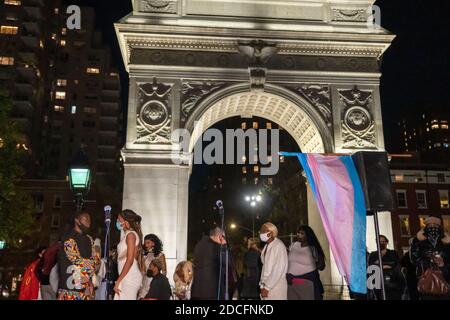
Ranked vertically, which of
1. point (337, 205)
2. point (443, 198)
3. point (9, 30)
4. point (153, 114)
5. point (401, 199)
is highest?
point (9, 30)

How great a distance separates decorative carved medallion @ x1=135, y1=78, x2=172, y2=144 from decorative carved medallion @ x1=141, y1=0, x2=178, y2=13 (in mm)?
3588

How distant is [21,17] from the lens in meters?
64.0

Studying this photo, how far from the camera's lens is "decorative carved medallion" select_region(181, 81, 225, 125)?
20594mm

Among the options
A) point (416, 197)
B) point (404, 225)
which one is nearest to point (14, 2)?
point (416, 197)

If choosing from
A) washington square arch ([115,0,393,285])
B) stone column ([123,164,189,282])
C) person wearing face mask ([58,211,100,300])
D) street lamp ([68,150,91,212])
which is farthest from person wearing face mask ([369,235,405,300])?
stone column ([123,164,189,282])

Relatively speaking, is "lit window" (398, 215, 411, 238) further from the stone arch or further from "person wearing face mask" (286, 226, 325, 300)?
"person wearing face mask" (286, 226, 325, 300)

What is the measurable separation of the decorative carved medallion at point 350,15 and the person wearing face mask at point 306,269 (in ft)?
54.0

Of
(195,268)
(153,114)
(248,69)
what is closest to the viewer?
(195,268)

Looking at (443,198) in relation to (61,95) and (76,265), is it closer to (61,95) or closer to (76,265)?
(76,265)

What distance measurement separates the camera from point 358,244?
653 cm

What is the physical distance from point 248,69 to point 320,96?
141 inches

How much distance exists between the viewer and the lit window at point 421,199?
4341cm
